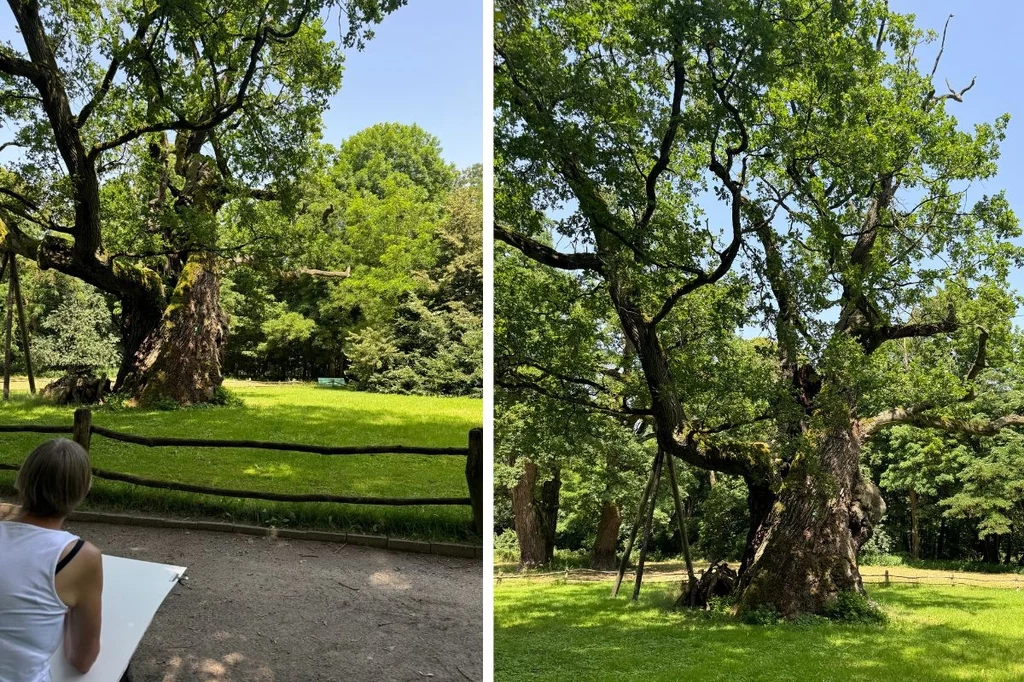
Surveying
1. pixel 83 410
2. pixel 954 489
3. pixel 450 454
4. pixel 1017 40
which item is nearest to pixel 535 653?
pixel 450 454

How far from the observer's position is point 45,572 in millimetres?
1565

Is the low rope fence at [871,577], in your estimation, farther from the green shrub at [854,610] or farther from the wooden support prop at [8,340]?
the wooden support prop at [8,340]

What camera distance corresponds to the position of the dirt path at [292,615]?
2.49 m

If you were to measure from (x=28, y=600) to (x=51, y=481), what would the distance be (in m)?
0.23

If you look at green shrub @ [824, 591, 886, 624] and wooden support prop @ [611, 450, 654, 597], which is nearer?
green shrub @ [824, 591, 886, 624]

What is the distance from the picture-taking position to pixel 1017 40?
2.69m

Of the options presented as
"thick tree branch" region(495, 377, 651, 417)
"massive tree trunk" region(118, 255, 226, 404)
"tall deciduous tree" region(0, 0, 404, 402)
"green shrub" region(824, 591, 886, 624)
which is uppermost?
"tall deciduous tree" region(0, 0, 404, 402)

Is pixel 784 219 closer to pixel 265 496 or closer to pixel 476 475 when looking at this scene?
Answer: pixel 476 475

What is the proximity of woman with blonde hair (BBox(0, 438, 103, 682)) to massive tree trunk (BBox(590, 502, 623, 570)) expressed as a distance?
1.77 meters

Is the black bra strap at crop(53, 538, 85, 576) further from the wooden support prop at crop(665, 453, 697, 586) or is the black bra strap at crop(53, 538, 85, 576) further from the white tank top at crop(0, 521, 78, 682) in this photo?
the wooden support prop at crop(665, 453, 697, 586)

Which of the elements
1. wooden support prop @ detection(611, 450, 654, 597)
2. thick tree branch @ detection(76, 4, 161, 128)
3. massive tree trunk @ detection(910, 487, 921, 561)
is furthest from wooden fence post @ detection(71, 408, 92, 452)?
massive tree trunk @ detection(910, 487, 921, 561)

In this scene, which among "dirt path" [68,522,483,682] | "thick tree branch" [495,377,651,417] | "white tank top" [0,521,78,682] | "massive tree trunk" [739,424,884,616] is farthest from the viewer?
"thick tree branch" [495,377,651,417]

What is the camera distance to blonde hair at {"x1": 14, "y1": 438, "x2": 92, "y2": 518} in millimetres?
1611

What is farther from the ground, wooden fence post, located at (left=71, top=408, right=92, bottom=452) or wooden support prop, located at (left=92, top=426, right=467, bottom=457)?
→ wooden fence post, located at (left=71, top=408, right=92, bottom=452)
